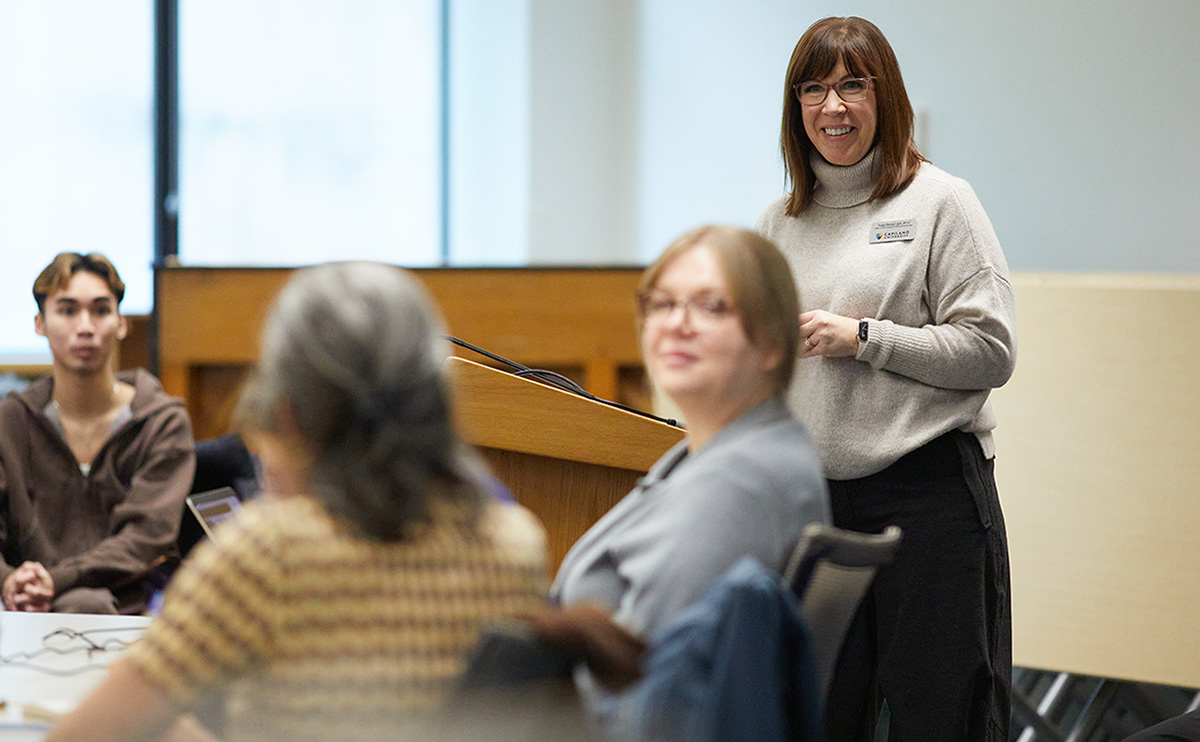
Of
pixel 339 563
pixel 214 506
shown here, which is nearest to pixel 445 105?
pixel 214 506

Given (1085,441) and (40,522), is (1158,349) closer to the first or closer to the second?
(1085,441)

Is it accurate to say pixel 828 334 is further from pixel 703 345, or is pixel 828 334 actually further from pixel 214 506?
pixel 214 506

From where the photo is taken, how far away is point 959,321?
187cm

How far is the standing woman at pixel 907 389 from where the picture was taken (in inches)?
73.6

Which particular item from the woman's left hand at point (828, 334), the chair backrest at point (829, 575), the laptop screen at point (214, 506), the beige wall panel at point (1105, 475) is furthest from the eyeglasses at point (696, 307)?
the beige wall panel at point (1105, 475)

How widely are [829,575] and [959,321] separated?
876 mm

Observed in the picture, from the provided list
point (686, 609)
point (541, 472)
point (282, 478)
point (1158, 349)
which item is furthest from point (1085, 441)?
point (282, 478)

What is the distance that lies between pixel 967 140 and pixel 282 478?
361 cm

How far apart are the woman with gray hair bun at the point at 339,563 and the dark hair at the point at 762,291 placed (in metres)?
0.37

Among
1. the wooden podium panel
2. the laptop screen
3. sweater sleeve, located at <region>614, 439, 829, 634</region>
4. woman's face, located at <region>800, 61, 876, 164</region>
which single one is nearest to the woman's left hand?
woman's face, located at <region>800, 61, 876, 164</region>

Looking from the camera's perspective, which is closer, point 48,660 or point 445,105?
point 48,660

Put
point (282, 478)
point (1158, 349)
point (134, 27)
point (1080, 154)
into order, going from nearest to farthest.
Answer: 1. point (282, 478)
2. point (1158, 349)
3. point (1080, 154)
4. point (134, 27)

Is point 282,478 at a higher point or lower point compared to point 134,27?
lower

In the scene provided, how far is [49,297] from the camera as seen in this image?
2.82 meters
